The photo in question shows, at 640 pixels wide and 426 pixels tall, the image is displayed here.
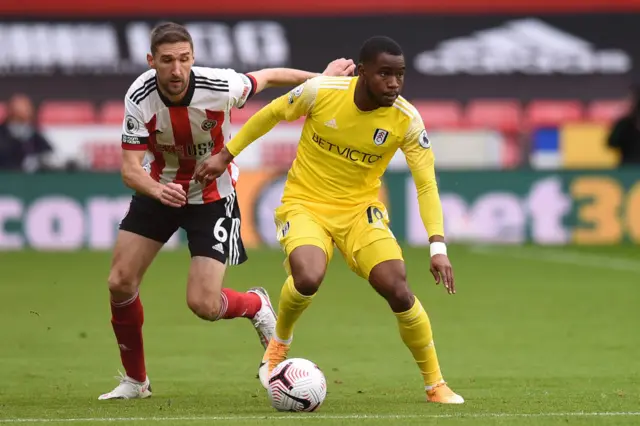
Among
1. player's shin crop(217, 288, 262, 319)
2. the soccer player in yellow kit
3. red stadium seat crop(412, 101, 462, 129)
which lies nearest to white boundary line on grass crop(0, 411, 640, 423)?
the soccer player in yellow kit

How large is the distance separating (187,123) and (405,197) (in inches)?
495

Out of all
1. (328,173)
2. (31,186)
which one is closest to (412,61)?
(31,186)

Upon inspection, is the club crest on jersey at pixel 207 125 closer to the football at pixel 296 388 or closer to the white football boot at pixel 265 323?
the white football boot at pixel 265 323

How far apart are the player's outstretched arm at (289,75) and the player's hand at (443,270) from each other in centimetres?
145

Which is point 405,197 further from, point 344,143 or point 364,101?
point 364,101

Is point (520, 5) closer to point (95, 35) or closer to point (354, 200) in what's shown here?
point (95, 35)

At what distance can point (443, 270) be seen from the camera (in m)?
7.55

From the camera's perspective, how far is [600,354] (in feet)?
33.1

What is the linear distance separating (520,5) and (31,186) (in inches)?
434

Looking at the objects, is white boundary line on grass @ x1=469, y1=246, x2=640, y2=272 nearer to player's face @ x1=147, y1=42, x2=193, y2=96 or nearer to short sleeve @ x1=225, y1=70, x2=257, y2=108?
short sleeve @ x1=225, y1=70, x2=257, y2=108

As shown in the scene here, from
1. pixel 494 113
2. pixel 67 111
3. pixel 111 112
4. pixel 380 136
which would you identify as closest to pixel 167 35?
pixel 380 136

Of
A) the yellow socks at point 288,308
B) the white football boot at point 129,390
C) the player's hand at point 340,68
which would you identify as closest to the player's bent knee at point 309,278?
the yellow socks at point 288,308

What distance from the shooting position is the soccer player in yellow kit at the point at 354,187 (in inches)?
307

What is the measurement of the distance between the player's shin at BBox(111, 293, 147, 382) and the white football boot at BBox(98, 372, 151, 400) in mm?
29
